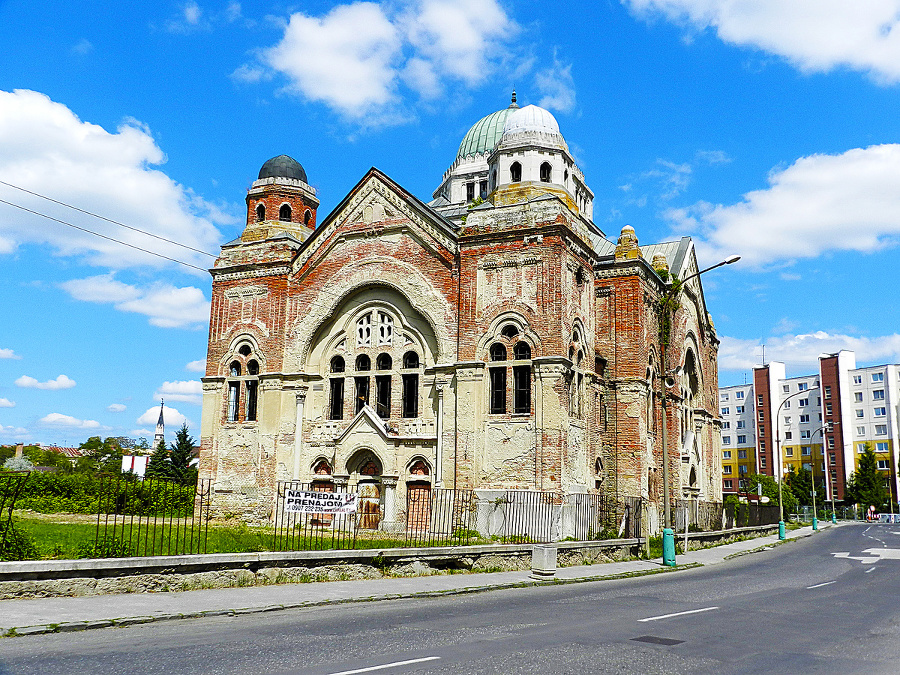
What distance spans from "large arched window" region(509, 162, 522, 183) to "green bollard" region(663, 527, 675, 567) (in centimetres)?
1650

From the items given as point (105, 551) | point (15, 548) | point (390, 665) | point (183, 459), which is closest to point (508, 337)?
point (105, 551)

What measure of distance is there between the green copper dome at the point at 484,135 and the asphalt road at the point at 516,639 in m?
35.1

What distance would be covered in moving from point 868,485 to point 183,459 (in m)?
71.2

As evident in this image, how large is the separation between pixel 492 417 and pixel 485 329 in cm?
339

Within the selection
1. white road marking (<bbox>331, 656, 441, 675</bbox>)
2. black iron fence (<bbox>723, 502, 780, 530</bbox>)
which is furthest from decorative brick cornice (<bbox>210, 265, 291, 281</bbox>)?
white road marking (<bbox>331, 656, 441, 675</bbox>)

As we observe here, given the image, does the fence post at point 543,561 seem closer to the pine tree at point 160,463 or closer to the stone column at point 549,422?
the stone column at point 549,422

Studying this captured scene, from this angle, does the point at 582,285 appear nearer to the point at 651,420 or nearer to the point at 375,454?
the point at 651,420

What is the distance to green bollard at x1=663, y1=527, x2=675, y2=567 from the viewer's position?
23.5 meters

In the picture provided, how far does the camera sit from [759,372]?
335 feet

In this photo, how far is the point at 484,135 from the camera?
47.6m

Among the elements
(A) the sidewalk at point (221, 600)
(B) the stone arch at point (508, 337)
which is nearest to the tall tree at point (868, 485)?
(B) the stone arch at point (508, 337)

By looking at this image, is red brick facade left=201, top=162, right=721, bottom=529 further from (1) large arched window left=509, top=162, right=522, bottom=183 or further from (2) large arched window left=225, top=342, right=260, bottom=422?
(1) large arched window left=509, top=162, right=522, bottom=183

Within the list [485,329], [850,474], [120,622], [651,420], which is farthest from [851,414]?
[120,622]

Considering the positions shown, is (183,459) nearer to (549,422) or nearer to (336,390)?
(336,390)
